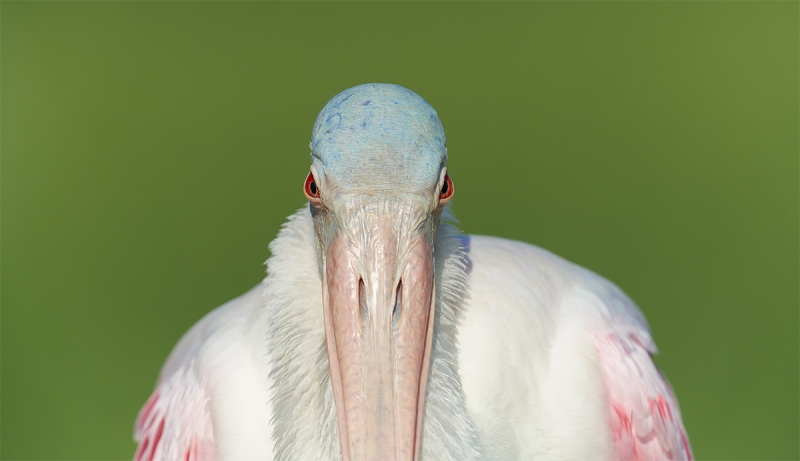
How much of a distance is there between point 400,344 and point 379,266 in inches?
5.1

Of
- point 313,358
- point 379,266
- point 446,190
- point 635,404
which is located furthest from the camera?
point 635,404

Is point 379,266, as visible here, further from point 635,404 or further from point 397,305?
point 635,404

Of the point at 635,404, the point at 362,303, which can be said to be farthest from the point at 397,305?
the point at 635,404

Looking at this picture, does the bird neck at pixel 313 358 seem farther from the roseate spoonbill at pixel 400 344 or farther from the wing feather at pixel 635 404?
the wing feather at pixel 635 404

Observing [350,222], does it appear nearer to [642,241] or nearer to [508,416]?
[508,416]

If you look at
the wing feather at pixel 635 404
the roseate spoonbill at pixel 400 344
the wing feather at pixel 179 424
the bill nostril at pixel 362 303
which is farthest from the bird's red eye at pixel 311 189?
the wing feather at pixel 635 404

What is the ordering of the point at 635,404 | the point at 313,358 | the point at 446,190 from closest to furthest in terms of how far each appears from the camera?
the point at 446,190 < the point at 313,358 < the point at 635,404

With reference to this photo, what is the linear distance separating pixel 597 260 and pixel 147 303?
2.30 m

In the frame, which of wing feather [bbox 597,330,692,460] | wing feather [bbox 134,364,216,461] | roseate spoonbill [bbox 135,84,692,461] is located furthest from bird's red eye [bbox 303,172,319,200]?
wing feather [bbox 597,330,692,460]

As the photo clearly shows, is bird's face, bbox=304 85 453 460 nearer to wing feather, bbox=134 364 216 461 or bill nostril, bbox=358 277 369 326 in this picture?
bill nostril, bbox=358 277 369 326

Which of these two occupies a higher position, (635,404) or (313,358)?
(313,358)

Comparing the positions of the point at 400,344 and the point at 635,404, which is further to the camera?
the point at 635,404

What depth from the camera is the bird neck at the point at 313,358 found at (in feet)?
5.71

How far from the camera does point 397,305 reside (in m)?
1.60
